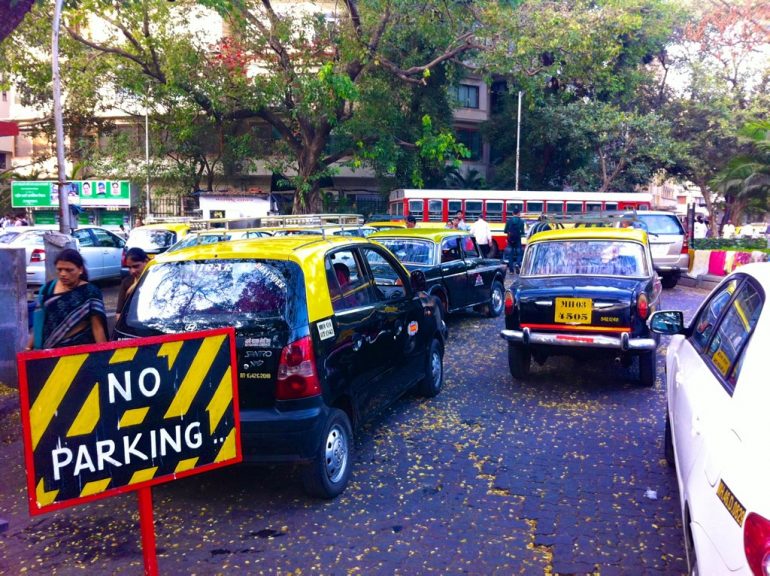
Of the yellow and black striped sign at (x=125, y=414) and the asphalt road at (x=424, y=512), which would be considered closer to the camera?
the yellow and black striped sign at (x=125, y=414)

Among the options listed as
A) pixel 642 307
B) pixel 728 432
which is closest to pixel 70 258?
pixel 728 432

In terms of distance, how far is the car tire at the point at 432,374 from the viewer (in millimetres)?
6898

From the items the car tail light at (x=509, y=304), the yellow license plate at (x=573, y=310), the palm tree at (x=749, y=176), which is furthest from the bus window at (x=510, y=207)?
the yellow license plate at (x=573, y=310)

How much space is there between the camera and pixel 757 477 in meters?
2.18

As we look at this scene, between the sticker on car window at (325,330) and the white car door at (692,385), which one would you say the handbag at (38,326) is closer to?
the sticker on car window at (325,330)

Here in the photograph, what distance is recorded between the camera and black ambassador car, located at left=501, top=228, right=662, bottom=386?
695cm

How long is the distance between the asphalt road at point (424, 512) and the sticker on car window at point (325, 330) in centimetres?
116

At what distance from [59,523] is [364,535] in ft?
6.65

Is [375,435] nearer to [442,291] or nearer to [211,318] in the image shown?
[211,318]

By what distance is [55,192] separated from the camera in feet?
46.7

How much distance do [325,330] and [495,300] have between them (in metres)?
8.14

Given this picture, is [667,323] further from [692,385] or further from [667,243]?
[667,243]

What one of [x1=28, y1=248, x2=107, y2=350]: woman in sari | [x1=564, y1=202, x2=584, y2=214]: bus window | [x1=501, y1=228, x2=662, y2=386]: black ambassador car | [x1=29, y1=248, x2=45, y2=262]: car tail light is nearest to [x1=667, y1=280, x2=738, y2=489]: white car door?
[x1=501, y1=228, x2=662, y2=386]: black ambassador car

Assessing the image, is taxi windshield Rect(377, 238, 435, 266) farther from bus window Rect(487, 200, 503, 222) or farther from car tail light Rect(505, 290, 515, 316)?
bus window Rect(487, 200, 503, 222)
